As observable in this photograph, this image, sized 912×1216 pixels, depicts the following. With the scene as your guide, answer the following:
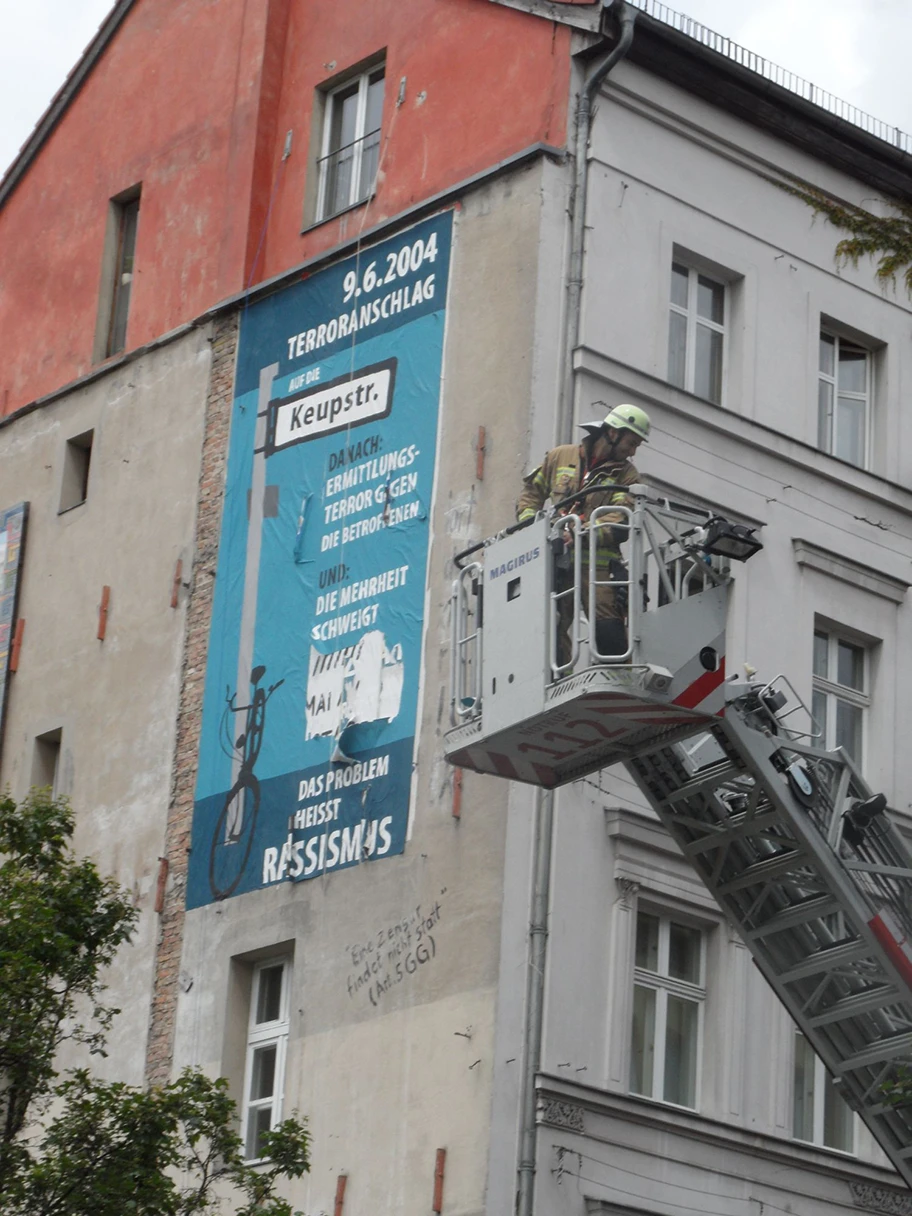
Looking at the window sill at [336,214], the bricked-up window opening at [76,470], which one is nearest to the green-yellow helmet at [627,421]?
the window sill at [336,214]

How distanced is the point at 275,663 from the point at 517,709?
9.74m

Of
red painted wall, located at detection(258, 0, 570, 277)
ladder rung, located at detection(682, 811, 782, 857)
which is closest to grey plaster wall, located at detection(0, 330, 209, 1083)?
red painted wall, located at detection(258, 0, 570, 277)

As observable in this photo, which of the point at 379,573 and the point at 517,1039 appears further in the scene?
the point at 379,573

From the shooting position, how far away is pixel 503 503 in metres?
28.0

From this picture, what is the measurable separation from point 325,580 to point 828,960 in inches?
406

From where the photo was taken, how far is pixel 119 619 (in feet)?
108

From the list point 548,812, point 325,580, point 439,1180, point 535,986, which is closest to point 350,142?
point 325,580

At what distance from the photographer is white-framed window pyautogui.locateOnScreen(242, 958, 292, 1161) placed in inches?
1128

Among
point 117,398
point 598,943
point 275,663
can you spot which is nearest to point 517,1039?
point 598,943

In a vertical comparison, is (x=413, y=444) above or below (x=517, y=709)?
above

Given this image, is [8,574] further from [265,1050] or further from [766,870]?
[766,870]

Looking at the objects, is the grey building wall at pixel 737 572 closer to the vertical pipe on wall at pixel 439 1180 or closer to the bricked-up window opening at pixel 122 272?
→ the vertical pipe on wall at pixel 439 1180

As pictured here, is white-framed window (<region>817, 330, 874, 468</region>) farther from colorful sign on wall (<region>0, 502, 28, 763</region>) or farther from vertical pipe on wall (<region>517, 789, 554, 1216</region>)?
colorful sign on wall (<region>0, 502, 28, 763</region>)

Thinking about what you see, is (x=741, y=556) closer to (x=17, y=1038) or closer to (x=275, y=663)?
(x=17, y=1038)
